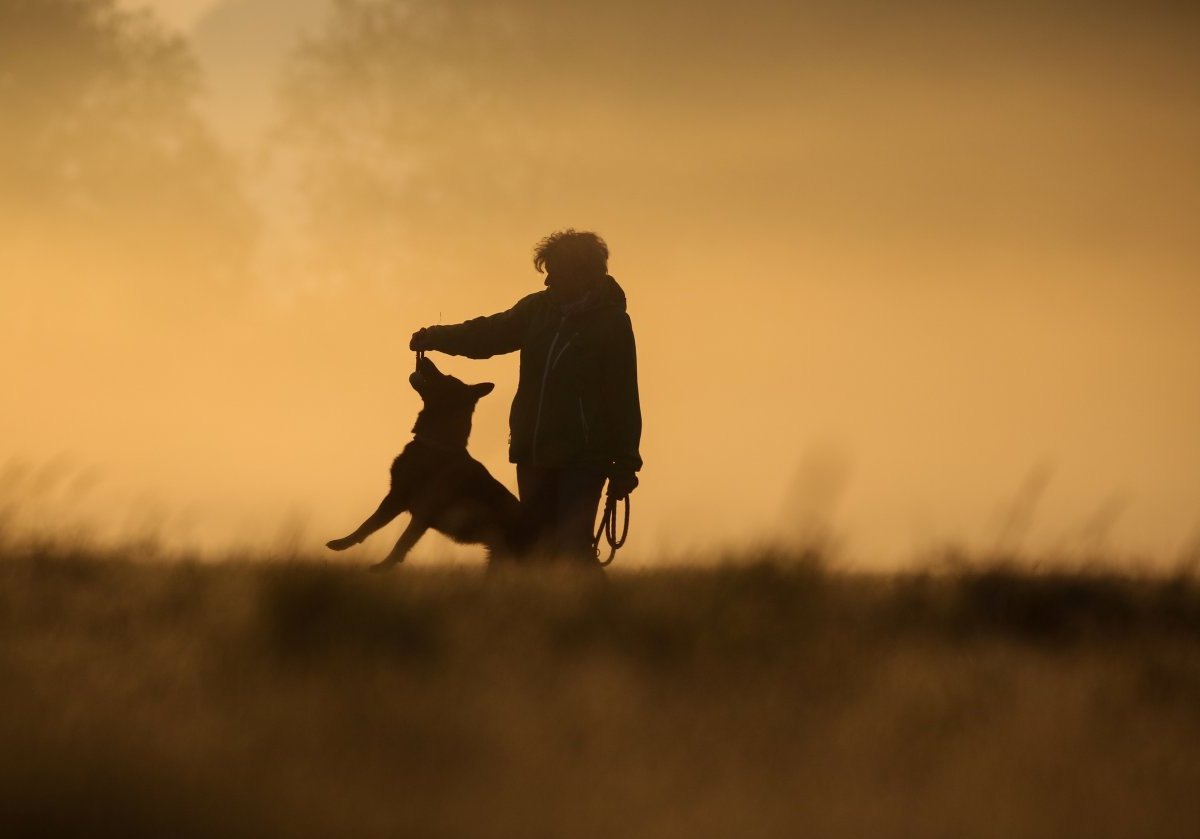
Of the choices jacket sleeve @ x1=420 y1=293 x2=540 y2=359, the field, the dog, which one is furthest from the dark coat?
the field

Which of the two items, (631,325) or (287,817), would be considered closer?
(287,817)

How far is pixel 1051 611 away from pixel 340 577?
3.60m

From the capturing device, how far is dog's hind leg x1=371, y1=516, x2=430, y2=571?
9.01 m

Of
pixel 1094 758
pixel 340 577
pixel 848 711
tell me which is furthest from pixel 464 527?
pixel 1094 758

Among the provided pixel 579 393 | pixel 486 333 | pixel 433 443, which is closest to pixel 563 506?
pixel 579 393

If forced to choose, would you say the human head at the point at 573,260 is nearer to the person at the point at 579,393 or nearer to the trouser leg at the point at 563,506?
the person at the point at 579,393

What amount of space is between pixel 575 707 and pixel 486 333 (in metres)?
5.00

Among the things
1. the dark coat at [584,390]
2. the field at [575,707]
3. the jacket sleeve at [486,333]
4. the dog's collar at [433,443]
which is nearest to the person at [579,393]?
the dark coat at [584,390]

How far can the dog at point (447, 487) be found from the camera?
31.7 feet

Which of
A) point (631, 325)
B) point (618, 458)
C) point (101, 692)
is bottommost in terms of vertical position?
point (101, 692)

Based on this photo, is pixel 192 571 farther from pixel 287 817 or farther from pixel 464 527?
pixel 287 817

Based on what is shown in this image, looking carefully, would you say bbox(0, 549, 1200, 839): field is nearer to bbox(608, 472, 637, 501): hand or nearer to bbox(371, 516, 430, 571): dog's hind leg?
bbox(371, 516, 430, 571): dog's hind leg

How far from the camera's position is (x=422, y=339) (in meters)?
9.88

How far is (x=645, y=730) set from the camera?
195 inches
